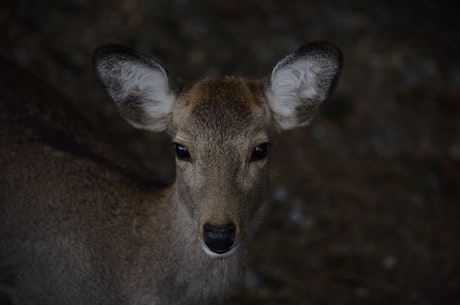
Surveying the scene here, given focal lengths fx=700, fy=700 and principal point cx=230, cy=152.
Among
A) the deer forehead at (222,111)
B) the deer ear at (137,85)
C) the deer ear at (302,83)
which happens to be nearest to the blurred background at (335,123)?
the deer ear at (137,85)

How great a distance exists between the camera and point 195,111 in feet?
14.3

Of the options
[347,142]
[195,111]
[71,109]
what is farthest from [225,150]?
[347,142]

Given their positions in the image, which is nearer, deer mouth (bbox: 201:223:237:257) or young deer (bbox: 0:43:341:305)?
deer mouth (bbox: 201:223:237:257)

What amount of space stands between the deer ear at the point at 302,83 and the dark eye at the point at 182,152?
0.73 metres

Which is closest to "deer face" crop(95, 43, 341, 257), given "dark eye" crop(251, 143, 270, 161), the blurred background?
"dark eye" crop(251, 143, 270, 161)

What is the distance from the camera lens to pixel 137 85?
15.2 ft

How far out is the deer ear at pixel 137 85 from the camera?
438 centimetres

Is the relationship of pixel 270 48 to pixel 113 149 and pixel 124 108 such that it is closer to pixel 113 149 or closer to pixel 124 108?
pixel 113 149

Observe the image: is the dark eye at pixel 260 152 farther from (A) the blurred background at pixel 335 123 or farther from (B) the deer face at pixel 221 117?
(A) the blurred background at pixel 335 123

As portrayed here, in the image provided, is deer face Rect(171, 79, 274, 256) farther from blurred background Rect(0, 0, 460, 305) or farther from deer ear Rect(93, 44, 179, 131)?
blurred background Rect(0, 0, 460, 305)

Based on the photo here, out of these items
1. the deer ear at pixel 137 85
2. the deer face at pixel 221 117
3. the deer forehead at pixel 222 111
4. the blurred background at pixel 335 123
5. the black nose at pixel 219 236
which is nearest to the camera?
the black nose at pixel 219 236

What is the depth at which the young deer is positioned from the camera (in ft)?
14.0

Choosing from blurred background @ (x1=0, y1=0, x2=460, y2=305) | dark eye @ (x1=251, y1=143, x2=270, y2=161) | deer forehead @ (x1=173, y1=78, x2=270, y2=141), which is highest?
deer forehead @ (x1=173, y1=78, x2=270, y2=141)

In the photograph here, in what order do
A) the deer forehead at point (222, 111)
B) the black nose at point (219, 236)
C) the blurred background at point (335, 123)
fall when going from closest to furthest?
the black nose at point (219, 236) → the deer forehead at point (222, 111) → the blurred background at point (335, 123)
